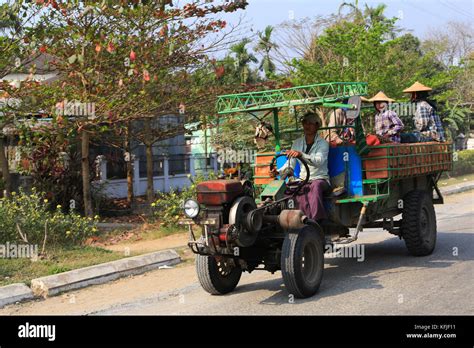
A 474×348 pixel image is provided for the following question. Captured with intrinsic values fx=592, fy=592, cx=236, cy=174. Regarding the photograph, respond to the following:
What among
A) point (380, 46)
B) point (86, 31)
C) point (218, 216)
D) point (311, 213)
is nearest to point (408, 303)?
point (311, 213)

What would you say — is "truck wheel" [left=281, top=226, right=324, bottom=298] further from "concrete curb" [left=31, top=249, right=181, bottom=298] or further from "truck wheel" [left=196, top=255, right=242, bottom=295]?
"concrete curb" [left=31, top=249, right=181, bottom=298]

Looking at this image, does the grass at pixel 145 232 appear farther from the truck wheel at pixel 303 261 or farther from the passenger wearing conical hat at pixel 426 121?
the truck wheel at pixel 303 261

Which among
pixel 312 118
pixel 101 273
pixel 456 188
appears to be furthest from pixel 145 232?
pixel 456 188

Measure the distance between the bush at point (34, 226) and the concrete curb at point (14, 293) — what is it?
2453mm

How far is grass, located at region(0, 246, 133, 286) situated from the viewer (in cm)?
836

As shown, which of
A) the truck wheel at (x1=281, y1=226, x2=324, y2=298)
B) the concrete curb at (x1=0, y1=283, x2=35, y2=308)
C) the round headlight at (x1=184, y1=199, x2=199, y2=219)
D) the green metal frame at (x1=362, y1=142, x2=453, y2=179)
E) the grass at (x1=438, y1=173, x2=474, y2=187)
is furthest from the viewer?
the grass at (x1=438, y1=173, x2=474, y2=187)

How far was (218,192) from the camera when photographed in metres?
6.54

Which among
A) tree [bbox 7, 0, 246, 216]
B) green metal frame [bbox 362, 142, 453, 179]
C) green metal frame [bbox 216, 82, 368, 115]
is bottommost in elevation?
green metal frame [bbox 362, 142, 453, 179]

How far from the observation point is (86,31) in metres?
12.0

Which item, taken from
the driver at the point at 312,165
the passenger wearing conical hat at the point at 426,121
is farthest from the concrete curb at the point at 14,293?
the passenger wearing conical hat at the point at 426,121

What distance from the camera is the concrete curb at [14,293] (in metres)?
7.29

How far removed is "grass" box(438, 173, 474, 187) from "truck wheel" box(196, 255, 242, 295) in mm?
16515

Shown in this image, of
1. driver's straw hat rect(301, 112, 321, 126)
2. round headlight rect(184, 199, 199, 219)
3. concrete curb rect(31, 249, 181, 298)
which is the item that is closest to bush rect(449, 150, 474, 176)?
concrete curb rect(31, 249, 181, 298)

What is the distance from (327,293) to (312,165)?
161 cm
